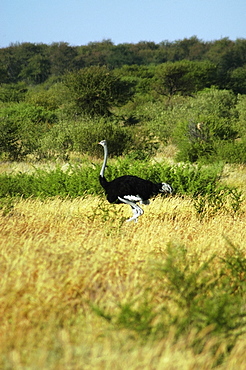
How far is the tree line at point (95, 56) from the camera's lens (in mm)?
78562

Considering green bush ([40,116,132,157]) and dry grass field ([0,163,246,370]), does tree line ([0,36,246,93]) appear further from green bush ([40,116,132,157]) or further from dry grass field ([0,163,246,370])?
dry grass field ([0,163,246,370])

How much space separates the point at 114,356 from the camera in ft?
10.5

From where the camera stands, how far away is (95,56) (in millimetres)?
86562

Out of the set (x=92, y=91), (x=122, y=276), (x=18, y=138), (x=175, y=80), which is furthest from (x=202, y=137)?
(x=175, y=80)

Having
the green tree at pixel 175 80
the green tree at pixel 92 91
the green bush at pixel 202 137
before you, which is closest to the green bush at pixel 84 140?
the green bush at pixel 202 137

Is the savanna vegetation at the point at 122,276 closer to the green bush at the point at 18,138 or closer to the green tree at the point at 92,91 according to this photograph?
the green bush at the point at 18,138

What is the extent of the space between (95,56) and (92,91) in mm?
59213

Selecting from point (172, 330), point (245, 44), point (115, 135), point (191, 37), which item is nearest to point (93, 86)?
point (115, 135)

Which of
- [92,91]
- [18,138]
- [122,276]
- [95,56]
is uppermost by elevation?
[122,276]

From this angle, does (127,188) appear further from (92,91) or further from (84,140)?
(92,91)

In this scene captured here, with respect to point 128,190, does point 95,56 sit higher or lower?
lower

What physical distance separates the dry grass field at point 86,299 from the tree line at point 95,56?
64.6 m

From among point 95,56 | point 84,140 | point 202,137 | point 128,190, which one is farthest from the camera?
point 95,56

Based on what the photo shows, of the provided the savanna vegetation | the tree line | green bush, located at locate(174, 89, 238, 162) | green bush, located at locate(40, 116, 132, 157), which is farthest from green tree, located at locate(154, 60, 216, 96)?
the savanna vegetation
